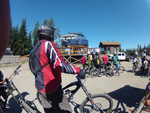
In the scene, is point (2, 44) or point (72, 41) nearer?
point (2, 44)

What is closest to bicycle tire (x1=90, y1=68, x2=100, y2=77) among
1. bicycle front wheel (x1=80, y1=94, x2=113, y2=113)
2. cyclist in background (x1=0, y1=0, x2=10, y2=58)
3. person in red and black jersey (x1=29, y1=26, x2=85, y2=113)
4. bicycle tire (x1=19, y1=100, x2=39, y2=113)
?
bicycle front wheel (x1=80, y1=94, x2=113, y2=113)

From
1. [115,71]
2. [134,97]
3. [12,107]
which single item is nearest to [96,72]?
[115,71]

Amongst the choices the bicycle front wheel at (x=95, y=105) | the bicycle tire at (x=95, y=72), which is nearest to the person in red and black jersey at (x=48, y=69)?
the bicycle front wheel at (x=95, y=105)

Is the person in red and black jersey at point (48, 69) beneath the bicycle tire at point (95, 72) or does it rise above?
above

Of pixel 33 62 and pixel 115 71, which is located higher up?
pixel 33 62

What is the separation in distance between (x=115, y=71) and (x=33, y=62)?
1226 cm

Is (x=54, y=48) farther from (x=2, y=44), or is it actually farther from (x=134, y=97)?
(x=134, y=97)

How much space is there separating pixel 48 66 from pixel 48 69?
→ 4 centimetres

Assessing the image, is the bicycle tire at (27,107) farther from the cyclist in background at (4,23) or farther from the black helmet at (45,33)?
the cyclist in background at (4,23)

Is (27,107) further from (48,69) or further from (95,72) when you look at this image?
(95,72)

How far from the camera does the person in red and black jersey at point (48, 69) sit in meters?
2.91

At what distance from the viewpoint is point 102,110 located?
4.47m

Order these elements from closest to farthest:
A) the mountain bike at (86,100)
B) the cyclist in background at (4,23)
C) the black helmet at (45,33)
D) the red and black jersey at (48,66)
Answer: the cyclist in background at (4,23), the red and black jersey at (48,66), the black helmet at (45,33), the mountain bike at (86,100)

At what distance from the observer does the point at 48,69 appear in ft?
9.62
